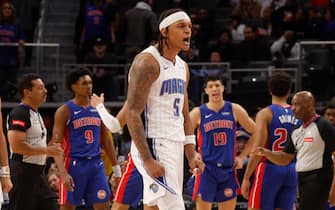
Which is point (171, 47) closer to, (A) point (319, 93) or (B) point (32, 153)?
(B) point (32, 153)

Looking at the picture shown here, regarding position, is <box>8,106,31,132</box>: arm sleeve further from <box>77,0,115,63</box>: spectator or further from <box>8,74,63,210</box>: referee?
<box>77,0,115,63</box>: spectator

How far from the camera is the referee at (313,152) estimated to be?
975 cm

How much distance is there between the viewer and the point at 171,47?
25.5 feet

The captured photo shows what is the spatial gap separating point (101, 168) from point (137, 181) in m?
1.13

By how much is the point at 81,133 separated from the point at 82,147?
171 mm

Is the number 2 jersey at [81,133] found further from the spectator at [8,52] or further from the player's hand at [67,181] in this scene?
the spectator at [8,52]

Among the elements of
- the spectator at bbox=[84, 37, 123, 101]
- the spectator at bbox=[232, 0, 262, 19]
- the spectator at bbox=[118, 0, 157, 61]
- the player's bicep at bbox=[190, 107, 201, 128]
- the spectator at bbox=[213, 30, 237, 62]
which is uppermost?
the spectator at bbox=[232, 0, 262, 19]

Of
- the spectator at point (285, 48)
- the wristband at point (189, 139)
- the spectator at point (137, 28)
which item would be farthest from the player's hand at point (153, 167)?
the spectator at point (137, 28)

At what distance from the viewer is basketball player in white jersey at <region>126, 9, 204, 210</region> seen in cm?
743

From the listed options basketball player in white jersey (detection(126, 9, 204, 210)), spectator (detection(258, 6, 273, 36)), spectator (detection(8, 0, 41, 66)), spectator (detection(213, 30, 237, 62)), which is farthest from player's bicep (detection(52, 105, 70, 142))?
spectator (detection(258, 6, 273, 36))

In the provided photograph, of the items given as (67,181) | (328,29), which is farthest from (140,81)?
(328,29)

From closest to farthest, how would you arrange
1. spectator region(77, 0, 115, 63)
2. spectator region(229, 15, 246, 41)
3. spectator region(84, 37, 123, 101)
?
spectator region(84, 37, 123, 101), spectator region(77, 0, 115, 63), spectator region(229, 15, 246, 41)

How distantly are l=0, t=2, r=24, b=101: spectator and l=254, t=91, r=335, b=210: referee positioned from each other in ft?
25.1

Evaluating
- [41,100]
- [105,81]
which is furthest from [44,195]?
[105,81]
